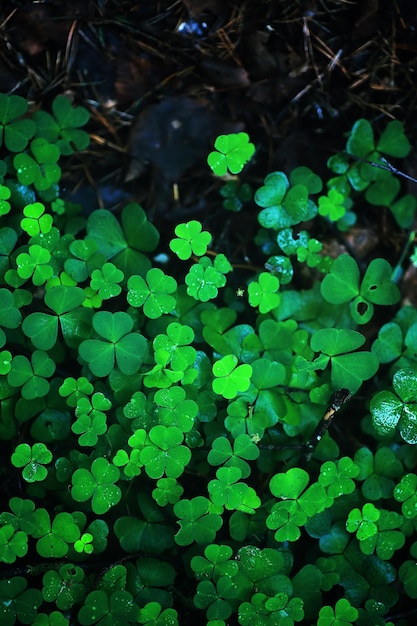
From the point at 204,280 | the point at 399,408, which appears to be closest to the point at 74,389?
the point at 204,280

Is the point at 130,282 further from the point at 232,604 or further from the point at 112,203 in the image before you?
the point at 232,604

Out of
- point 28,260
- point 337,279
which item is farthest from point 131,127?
point 337,279

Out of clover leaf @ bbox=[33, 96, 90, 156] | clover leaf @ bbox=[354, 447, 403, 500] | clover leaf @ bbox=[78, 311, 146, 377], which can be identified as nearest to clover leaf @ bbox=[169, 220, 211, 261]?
clover leaf @ bbox=[78, 311, 146, 377]

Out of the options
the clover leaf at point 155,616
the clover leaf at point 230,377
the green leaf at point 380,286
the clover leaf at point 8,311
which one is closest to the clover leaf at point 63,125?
the clover leaf at point 8,311

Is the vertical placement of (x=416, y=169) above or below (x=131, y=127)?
below

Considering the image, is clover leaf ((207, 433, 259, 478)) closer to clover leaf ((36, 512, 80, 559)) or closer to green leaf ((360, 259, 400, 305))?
clover leaf ((36, 512, 80, 559))

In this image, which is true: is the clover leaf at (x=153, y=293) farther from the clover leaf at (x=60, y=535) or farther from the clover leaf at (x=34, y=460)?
the clover leaf at (x=60, y=535)

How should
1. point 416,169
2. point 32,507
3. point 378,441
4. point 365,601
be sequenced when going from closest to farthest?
point 32,507 < point 365,601 < point 378,441 < point 416,169
